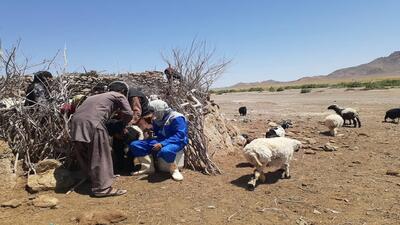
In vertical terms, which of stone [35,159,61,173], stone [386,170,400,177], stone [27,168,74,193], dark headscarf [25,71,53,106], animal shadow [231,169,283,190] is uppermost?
dark headscarf [25,71,53,106]

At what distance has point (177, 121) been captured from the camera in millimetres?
6754

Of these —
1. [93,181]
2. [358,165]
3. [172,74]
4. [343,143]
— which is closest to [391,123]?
[343,143]

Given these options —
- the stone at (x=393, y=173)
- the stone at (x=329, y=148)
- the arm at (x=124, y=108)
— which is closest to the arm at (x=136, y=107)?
the arm at (x=124, y=108)

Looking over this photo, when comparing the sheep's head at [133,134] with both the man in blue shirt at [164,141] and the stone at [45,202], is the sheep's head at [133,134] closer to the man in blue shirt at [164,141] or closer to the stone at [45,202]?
the man in blue shirt at [164,141]

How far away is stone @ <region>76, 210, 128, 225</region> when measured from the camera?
5102 mm

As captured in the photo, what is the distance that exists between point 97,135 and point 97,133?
0.10 ft

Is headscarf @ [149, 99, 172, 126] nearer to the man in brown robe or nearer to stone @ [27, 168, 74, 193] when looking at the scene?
the man in brown robe

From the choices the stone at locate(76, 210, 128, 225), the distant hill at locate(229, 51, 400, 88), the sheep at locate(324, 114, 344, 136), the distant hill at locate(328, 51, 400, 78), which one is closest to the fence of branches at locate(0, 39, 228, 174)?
the stone at locate(76, 210, 128, 225)

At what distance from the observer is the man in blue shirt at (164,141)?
22.0 ft

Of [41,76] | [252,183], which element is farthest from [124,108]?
[252,183]

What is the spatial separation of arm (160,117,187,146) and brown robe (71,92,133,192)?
Result: 2.49 ft

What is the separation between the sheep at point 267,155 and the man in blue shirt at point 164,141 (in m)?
1.09

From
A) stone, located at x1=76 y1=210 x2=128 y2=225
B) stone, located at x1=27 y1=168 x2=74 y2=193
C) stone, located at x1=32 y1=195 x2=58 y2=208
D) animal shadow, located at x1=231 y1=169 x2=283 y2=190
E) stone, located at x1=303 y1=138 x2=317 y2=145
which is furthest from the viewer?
stone, located at x1=303 y1=138 x2=317 y2=145

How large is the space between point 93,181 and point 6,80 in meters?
2.52
